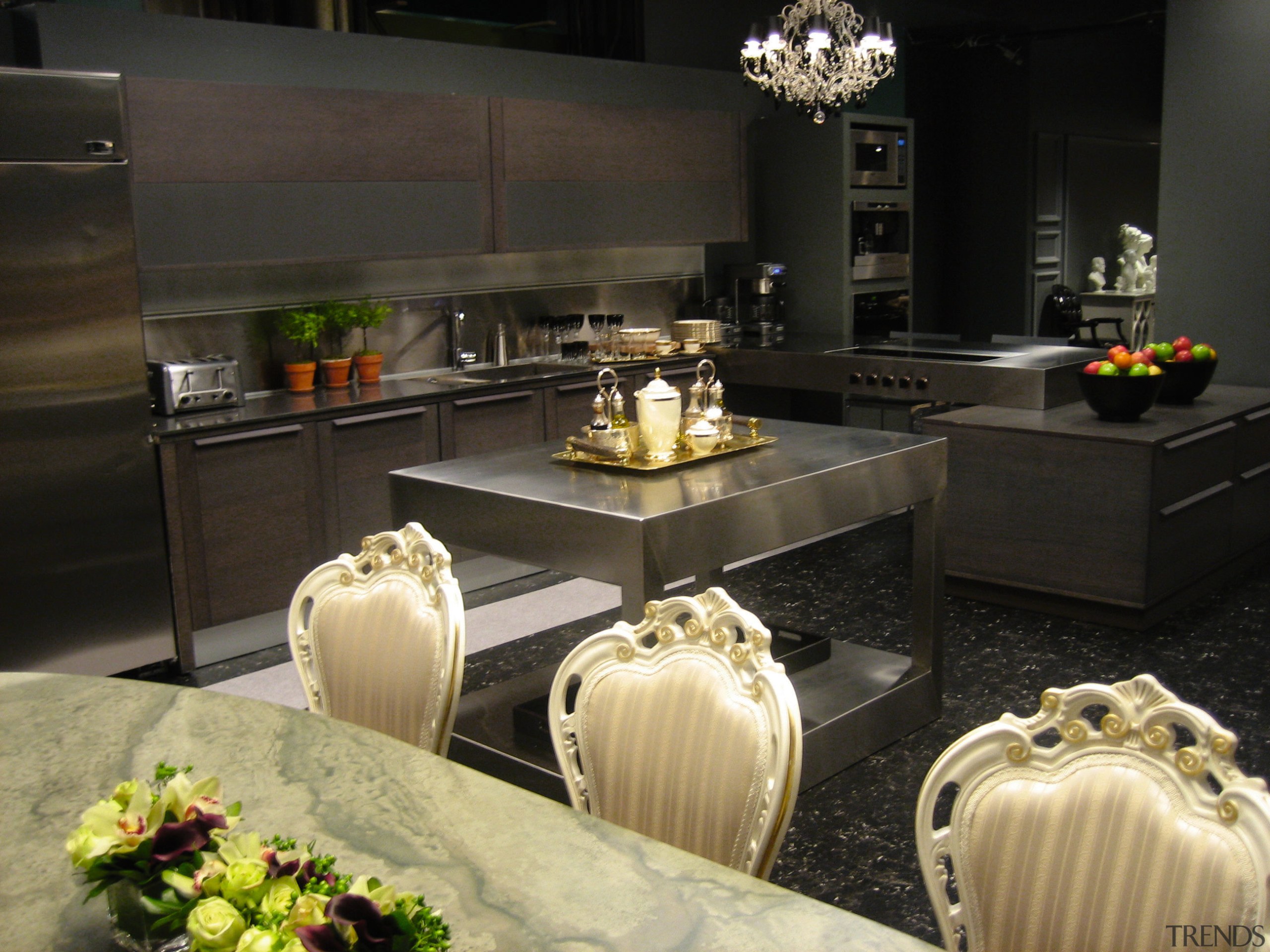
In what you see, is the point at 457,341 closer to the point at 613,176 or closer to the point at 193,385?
the point at 613,176

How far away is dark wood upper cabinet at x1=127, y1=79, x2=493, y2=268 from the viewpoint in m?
4.32

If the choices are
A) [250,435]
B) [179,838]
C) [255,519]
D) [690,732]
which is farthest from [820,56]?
[179,838]

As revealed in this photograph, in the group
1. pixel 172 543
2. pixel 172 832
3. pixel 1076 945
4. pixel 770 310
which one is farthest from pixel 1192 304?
pixel 172 832

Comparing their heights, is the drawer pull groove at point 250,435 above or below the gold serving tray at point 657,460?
below

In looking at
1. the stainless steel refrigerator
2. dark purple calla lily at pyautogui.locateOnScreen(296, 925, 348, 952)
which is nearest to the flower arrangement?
dark purple calla lily at pyautogui.locateOnScreen(296, 925, 348, 952)

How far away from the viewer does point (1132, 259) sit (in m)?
10.2

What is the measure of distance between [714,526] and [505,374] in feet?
9.30

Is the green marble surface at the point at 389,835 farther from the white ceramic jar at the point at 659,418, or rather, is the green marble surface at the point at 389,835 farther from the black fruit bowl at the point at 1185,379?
the black fruit bowl at the point at 1185,379

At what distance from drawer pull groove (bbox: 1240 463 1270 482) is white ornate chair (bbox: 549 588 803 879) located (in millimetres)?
3868

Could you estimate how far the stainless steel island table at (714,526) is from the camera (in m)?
2.75

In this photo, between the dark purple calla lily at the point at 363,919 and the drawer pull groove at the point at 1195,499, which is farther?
the drawer pull groove at the point at 1195,499

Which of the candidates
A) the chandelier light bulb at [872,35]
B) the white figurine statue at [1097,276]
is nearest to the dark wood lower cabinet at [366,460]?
the chandelier light bulb at [872,35]

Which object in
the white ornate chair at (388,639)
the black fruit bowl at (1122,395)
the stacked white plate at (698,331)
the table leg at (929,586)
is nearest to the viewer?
the white ornate chair at (388,639)

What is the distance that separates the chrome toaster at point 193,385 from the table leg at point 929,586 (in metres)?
2.55
